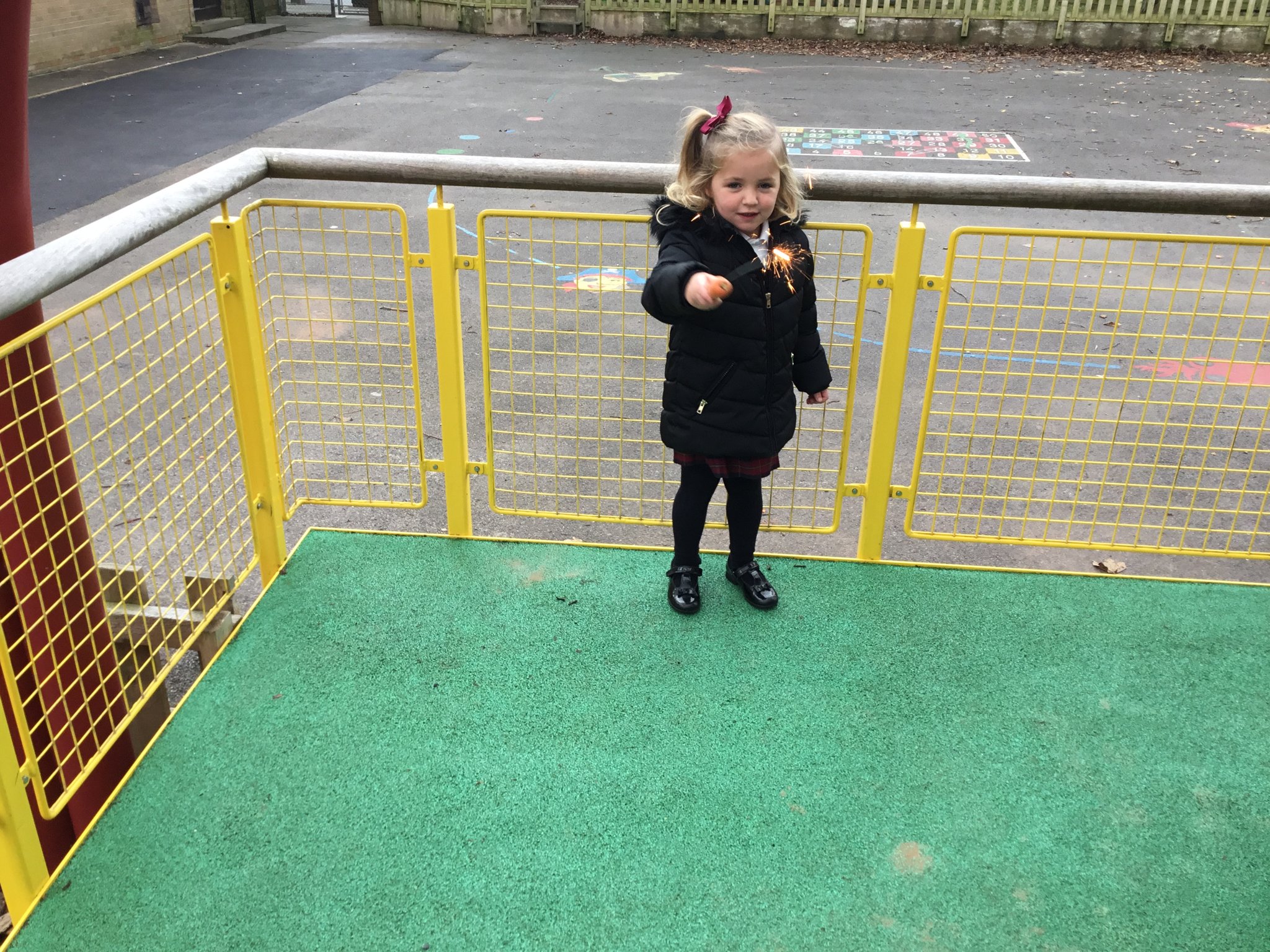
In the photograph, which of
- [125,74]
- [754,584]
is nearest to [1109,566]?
[754,584]

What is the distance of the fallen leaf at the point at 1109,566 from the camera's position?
4410mm

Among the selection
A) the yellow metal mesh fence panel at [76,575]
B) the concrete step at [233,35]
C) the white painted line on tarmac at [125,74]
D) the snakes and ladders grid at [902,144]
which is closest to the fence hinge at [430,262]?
the yellow metal mesh fence panel at [76,575]

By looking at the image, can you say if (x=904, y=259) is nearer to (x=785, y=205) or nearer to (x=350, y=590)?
(x=785, y=205)

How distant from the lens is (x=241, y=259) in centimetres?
305

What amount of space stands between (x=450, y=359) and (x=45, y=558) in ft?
4.26

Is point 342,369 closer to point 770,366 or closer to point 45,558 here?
point 45,558

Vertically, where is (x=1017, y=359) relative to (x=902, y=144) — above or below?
below

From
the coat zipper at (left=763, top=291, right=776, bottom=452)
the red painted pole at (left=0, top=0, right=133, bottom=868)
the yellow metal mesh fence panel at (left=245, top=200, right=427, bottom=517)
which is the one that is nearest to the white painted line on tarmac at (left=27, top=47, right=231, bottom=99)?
the yellow metal mesh fence panel at (left=245, top=200, right=427, bottom=517)

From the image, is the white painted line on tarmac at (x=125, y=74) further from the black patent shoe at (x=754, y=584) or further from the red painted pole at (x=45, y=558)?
the black patent shoe at (x=754, y=584)

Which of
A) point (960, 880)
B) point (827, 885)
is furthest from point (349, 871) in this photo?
point (960, 880)

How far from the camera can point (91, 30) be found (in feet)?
52.2

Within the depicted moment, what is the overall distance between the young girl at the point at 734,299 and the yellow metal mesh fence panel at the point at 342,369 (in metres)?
0.93

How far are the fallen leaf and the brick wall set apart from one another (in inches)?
599

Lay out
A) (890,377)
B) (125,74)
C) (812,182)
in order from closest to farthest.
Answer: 1. (812,182)
2. (890,377)
3. (125,74)
